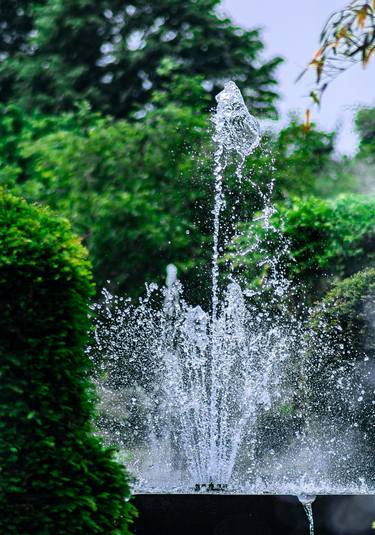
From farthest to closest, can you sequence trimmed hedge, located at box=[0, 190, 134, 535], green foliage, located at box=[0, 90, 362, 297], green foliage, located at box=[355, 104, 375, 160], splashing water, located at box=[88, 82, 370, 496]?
green foliage, located at box=[355, 104, 375, 160] → green foliage, located at box=[0, 90, 362, 297] → splashing water, located at box=[88, 82, 370, 496] → trimmed hedge, located at box=[0, 190, 134, 535]

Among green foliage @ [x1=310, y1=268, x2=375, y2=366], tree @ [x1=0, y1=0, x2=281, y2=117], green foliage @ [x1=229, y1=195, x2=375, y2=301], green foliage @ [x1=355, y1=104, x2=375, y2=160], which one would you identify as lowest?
green foliage @ [x1=310, y1=268, x2=375, y2=366]

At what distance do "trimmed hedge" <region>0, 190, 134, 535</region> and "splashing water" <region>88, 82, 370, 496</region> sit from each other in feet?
7.55

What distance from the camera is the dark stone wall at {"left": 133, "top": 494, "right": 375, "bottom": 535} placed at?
466cm

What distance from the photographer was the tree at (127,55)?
674 inches

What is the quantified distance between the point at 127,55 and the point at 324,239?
8.00 metres

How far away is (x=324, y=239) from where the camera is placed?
1099 cm

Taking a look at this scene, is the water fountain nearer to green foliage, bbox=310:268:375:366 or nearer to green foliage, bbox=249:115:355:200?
green foliage, bbox=310:268:375:366

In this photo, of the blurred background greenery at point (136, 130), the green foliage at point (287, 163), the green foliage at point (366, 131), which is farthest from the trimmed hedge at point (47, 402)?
the green foliage at point (366, 131)

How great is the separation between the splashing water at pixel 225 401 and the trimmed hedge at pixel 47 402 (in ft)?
7.55

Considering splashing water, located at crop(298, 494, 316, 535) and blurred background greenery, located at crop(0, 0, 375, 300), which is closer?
splashing water, located at crop(298, 494, 316, 535)

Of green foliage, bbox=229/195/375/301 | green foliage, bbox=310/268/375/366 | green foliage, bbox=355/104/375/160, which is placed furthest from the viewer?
green foliage, bbox=355/104/375/160

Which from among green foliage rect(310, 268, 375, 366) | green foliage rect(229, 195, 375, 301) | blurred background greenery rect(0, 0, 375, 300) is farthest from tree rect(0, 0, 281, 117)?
green foliage rect(310, 268, 375, 366)

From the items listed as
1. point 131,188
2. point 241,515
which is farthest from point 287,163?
point 241,515

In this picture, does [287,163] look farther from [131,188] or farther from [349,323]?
[349,323]
